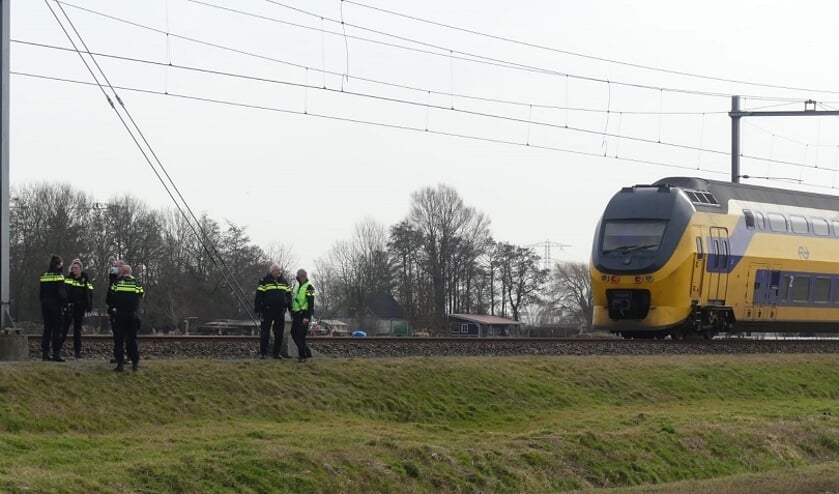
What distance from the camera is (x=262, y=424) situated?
18188 millimetres

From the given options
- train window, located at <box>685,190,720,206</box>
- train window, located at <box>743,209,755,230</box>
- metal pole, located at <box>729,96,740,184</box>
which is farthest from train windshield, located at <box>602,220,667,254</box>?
metal pole, located at <box>729,96,740,184</box>

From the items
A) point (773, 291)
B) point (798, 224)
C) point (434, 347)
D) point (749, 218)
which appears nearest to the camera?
point (434, 347)

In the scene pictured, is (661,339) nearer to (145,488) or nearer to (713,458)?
(713,458)

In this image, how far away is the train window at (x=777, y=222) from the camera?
120ft

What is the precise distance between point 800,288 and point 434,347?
14.5 metres

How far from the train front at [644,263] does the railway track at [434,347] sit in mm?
1029

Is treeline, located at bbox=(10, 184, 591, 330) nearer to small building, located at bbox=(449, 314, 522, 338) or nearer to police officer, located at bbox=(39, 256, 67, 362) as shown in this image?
small building, located at bbox=(449, 314, 522, 338)

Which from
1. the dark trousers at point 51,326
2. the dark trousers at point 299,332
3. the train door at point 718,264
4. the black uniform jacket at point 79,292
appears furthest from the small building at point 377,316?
the dark trousers at point 51,326

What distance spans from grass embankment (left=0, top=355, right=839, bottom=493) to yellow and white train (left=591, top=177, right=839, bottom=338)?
7.27 m

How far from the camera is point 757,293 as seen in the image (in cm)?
3572

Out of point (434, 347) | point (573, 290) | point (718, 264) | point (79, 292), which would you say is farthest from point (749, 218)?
point (573, 290)

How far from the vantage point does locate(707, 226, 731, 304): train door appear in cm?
3381

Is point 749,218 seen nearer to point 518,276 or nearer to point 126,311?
point 126,311

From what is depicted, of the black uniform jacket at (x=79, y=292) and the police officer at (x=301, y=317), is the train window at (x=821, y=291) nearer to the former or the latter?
the police officer at (x=301, y=317)
